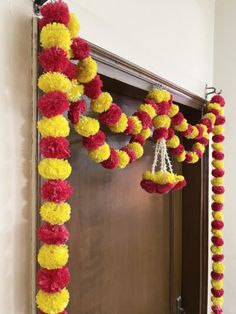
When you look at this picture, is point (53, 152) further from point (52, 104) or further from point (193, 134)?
point (193, 134)

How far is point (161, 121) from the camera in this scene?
957 mm

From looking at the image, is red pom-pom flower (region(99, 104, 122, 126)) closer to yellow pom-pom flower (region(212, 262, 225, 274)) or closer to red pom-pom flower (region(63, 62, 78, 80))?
red pom-pom flower (region(63, 62, 78, 80))

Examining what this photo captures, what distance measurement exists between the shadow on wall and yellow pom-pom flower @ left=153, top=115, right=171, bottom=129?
43cm

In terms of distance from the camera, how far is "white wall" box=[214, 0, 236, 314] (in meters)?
1.67

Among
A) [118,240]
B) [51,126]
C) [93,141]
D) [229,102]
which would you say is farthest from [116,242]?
[229,102]

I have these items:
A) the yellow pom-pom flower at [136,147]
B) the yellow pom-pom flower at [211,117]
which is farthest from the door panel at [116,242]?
the yellow pom-pom flower at [211,117]

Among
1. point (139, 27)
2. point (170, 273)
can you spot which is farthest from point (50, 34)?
point (170, 273)

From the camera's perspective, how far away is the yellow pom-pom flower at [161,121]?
96 centimetres

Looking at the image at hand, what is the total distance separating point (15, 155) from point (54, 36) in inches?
9.2

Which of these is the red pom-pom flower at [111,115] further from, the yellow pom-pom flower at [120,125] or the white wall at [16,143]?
the white wall at [16,143]

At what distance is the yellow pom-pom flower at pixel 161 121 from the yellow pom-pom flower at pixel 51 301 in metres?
0.55

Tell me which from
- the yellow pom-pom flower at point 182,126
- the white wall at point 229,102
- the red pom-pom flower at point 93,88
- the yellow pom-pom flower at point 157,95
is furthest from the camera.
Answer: the white wall at point 229,102

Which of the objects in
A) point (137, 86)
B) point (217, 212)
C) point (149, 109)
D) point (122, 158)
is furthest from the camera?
point (217, 212)

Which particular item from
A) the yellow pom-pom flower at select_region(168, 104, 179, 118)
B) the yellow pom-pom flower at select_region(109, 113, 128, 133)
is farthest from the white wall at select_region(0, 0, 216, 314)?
the yellow pom-pom flower at select_region(168, 104, 179, 118)
